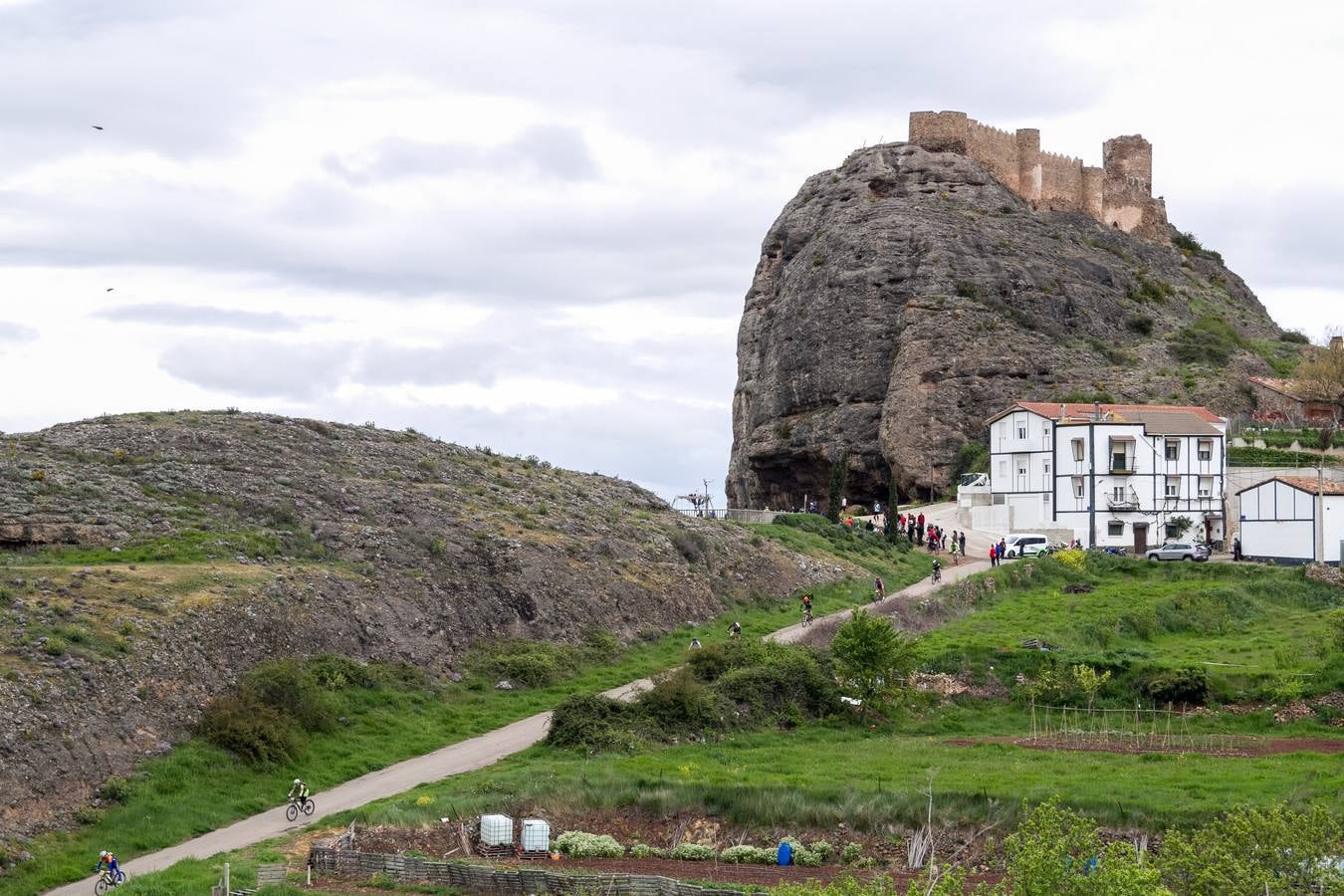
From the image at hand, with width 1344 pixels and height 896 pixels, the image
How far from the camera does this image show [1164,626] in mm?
56125

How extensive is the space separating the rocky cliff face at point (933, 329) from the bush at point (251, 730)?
194 feet

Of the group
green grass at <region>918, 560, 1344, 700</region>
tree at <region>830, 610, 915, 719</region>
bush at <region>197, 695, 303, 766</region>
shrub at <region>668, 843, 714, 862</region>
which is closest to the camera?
shrub at <region>668, 843, 714, 862</region>

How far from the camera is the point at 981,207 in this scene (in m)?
111

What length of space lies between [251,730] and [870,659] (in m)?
16.3

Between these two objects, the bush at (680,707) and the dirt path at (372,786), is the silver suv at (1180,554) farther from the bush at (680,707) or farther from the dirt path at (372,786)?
the bush at (680,707)

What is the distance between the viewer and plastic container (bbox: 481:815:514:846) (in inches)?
1261

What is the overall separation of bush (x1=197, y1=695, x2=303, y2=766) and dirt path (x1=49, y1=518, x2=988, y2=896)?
1.76 meters

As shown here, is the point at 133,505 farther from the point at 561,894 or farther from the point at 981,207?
the point at 981,207

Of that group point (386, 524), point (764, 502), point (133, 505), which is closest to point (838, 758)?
point (386, 524)

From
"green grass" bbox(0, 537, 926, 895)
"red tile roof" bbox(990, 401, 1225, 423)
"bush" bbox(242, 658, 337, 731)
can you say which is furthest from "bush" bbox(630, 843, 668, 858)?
"red tile roof" bbox(990, 401, 1225, 423)

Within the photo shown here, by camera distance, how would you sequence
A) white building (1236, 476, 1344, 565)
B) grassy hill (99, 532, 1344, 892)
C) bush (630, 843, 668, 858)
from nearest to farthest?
1. bush (630, 843, 668, 858)
2. grassy hill (99, 532, 1344, 892)
3. white building (1236, 476, 1344, 565)

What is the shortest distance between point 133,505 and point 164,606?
383 inches

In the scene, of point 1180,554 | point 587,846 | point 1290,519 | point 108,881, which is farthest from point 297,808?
point 1290,519

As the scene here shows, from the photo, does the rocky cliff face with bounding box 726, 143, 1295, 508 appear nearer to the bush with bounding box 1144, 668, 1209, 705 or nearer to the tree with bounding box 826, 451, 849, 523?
the tree with bounding box 826, 451, 849, 523
